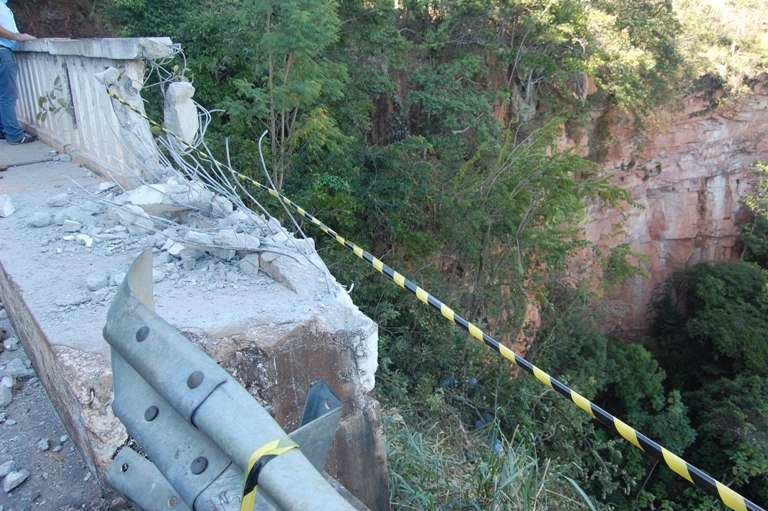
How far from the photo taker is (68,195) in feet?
12.4

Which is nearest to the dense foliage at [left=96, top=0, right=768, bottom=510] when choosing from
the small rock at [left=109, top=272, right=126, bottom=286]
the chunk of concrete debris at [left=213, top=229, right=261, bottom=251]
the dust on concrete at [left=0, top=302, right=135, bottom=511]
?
the chunk of concrete debris at [left=213, top=229, right=261, bottom=251]

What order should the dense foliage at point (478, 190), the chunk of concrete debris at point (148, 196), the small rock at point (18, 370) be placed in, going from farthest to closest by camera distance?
→ the dense foliage at point (478, 190) → the chunk of concrete debris at point (148, 196) → the small rock at point (18, 370)

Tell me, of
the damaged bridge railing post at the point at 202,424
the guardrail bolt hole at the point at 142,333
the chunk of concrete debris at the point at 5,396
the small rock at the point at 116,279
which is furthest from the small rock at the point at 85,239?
the guardrail bolt hole at the point at 142,333

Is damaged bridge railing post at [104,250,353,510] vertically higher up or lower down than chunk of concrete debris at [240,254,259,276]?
higher up

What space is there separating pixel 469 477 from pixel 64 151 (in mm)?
4125

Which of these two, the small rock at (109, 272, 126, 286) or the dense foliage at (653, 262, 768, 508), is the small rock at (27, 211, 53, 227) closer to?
the small rock at (109, 272, 126, 286)

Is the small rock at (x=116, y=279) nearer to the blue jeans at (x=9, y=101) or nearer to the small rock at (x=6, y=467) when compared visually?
the small rock at (x=6, y=467)

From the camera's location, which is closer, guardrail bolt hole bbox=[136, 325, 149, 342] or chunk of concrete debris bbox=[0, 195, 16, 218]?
guardrail bolt hole bbox=[136, 325, 149, 342]

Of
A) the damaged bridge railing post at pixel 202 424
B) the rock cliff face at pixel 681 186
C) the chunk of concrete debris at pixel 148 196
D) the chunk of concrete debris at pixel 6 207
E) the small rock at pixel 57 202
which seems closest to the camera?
the damaged bridge railing post at pixel 202 424

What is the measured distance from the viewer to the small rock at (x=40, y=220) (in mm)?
3279

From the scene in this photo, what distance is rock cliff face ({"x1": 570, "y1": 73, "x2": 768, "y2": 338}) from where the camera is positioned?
14.2 metres

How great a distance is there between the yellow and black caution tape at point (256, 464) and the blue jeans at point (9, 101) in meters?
5.82

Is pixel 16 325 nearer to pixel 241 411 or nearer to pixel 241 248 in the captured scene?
pixel 241 248

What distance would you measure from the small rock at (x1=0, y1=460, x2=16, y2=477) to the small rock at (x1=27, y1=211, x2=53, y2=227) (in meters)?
1.64
